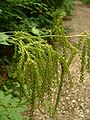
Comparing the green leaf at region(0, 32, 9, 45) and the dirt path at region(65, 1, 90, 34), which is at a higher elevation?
the green leaf at region(0, 32, 9, 45)

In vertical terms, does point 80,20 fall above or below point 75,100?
above

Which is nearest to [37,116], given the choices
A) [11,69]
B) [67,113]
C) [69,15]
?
[67,113]

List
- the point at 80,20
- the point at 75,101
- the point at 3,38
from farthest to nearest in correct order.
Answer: the point at 80,20 < the point at 75,101 < the point at 3,38

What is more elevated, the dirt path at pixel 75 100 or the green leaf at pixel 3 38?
the green leaf at pixel 3 38

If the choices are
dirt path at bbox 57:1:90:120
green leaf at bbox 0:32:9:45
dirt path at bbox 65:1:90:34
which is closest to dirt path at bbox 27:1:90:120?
dirt path at bbox 57:1:90:120

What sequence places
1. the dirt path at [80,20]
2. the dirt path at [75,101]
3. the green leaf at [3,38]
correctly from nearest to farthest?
the green leaf at [3,38] → the dirt path at [75,101] → the dirt path at [80,20]

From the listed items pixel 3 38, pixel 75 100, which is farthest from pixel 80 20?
pixel 3 38

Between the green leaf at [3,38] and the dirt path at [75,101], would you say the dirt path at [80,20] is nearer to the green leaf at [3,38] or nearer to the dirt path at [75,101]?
the dirt path at [75,101]

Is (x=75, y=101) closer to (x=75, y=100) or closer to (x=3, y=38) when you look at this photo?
(x=75, y=100)

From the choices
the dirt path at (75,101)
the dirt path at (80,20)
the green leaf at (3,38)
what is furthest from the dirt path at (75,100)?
the green leaf at (3,38)

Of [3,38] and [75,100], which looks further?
[75,100]

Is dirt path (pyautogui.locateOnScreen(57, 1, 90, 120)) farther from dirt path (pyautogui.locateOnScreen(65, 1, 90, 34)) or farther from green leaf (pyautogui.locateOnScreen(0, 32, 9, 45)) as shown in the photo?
green leaf (pyautogui.locateOnScreen(0, 32, 9, 45))

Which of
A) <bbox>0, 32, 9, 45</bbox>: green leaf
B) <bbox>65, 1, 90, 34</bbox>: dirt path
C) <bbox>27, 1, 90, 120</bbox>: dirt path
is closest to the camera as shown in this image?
<bbox>0, 32, 9, 45</bbox>: green leaf

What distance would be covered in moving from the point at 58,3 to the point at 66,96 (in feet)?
6.15
